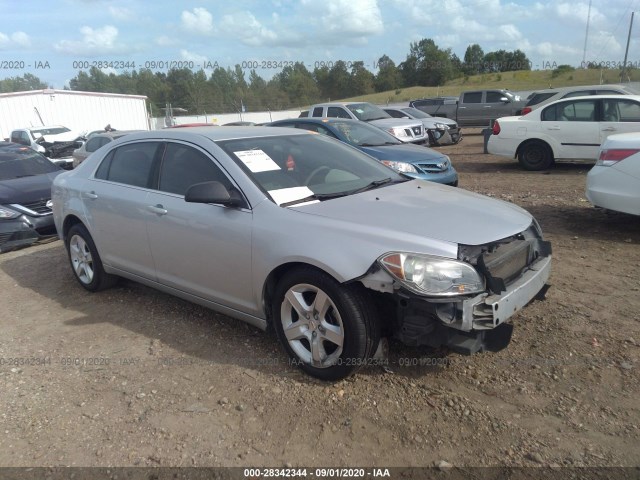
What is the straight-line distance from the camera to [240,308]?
3604 millimetres

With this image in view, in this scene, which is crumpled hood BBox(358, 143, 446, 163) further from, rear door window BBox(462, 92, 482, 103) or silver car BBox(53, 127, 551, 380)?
rear door window BBox(462, 92, 482, 103)

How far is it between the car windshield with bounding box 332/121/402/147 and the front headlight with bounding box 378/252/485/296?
5576 millimetres

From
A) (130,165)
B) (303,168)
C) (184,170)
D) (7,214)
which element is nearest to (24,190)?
(7,214)

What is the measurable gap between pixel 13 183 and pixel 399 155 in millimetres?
6009

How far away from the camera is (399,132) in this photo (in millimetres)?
12953

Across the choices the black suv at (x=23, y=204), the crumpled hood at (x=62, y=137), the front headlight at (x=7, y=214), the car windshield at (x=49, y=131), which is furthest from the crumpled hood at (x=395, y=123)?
the car windshield at (x=49, y=131)

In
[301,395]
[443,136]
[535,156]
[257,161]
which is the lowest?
[301,395]

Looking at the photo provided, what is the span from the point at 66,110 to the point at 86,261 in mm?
30121

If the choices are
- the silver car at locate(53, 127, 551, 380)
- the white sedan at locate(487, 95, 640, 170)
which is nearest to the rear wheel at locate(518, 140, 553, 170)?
the white sedan at locate(487, 95, 640, 170)

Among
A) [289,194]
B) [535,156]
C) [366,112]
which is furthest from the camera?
[366,112]

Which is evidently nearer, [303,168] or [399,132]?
[303,168]

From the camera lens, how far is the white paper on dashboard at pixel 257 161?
12.1 ft

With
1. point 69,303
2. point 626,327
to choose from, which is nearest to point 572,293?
point 626,327

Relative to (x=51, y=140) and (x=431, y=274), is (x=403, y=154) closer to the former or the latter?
(x=431, y=274)
